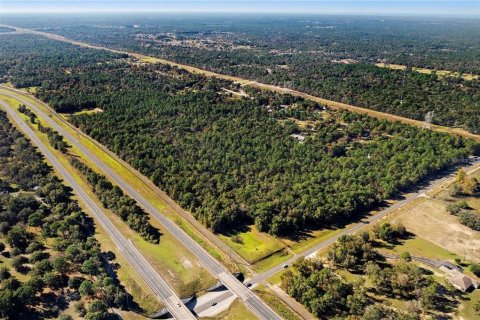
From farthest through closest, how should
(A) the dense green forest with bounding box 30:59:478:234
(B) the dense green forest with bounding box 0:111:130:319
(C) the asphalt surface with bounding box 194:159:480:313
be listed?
(A) the dense green forest with bounding box 30:59:478:234
(C) the asphalt surface with bounding box 194:159:480:313
(B) the dense green forest with bounding box 0:111:130:319

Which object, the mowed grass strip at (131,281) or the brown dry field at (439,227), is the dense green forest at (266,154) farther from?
the mowed grass strip at (131,281)

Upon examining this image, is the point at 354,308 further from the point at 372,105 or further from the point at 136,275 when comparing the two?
the point at 372,105

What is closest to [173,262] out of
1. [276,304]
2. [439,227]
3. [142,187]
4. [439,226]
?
[276,304]

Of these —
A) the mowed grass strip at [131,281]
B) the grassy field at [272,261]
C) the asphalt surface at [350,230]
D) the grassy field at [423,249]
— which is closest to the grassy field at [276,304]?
the asphalt surface at [350,230]

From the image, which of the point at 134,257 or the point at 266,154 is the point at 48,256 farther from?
the point at 266,154

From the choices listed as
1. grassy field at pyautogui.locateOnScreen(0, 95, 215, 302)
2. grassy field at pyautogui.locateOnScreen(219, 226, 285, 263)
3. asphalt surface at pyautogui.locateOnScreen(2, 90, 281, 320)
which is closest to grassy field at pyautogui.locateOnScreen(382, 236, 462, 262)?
grassy field at pyautogui.locateOnScreen(219, 226, 285, 263)

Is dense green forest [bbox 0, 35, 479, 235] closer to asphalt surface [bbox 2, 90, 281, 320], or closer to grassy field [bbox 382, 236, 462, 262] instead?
asphalt surface [bbox 2, 90, 281, 320]

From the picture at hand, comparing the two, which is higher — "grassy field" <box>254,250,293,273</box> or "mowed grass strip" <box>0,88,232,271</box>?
"mowed grass strip" <box>0,88,232,271</box>
